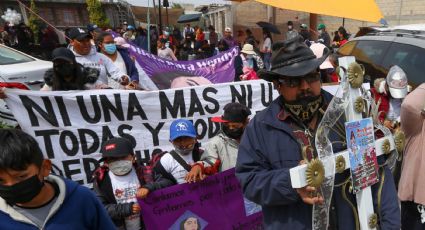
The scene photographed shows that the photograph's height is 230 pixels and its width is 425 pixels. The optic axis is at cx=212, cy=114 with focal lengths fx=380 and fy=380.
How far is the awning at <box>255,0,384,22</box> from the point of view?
2.86 meters

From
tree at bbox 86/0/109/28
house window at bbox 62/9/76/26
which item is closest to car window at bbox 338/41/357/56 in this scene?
tree at bbox 86/0/109/28

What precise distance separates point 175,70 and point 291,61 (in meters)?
3.41

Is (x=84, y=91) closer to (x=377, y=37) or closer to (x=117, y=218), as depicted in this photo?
(x=117, y=218)

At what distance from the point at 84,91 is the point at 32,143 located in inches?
81.8

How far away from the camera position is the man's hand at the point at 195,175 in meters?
2.69

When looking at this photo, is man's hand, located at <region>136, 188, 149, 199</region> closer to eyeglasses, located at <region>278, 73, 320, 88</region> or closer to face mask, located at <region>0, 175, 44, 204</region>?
face mask, located at <region>0, 175, 44, 204</region>

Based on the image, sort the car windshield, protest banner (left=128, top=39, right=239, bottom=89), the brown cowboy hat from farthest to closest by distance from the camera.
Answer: the car windshield → protest banner (left=128, top=39, right=239, bottom=89) → the brown cowboy hat

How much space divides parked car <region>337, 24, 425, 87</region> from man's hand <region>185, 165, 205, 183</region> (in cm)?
307

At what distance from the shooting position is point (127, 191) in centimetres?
268

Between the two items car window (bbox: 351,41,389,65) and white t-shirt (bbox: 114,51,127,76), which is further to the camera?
car window (bbox: 351,41,389,65)

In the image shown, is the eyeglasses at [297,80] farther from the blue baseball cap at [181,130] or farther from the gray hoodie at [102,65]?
the gray hoodie at [102,65]

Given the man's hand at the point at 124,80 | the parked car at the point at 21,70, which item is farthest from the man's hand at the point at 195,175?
the parked car at the point at 21,70

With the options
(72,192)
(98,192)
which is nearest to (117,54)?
(98,192)

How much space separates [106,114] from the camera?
11.7 ft
